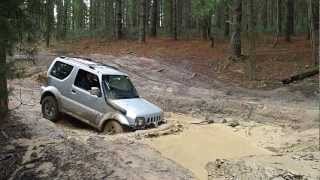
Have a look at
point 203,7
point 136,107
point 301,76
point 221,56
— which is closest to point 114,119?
point 136,107

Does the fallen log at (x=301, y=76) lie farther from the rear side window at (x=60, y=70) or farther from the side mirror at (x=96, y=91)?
the side mirror at (x=96, y=91)

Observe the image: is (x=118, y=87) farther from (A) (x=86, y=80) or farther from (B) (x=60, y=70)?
(B) (x=60, y=70)

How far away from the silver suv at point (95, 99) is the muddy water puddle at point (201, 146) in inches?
56.3

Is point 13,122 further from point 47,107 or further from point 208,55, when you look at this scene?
point 208,55

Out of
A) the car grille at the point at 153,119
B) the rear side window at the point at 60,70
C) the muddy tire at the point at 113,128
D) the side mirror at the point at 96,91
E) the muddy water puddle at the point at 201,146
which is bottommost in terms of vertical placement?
the muddy water puddle at the point at 201,146

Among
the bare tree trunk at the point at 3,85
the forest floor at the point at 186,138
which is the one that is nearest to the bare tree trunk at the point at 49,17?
the forest floor at the point at 186,138

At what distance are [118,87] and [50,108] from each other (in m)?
2.43

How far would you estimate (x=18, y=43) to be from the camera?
42.2ft

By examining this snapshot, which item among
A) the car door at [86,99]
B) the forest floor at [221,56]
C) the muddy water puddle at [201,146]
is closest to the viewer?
the muddy water puddle at [201,146]

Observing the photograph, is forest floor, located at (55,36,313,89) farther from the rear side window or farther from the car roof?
the rear side window

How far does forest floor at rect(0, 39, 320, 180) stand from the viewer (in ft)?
38.5

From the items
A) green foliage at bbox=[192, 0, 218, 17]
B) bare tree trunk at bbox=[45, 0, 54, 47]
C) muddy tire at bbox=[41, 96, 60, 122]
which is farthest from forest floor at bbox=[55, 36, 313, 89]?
bare tree trunk at bbox=[45, 0, 54, 47]

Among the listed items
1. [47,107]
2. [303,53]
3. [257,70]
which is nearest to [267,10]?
[303,53]

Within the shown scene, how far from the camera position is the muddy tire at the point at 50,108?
17862 millimetres
